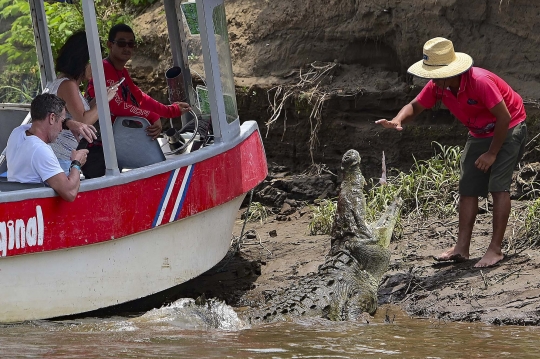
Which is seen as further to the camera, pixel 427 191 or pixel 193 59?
pixel 427 191

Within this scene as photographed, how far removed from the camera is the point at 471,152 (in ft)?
21.3

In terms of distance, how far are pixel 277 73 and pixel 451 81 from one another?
324 centimetres

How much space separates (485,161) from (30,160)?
9.93 ft

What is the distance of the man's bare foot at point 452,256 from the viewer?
6492mm

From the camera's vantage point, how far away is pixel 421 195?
25.7 feet

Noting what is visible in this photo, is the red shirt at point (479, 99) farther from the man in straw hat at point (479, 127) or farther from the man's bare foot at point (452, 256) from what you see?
the man's bare foot at point (452, 256)

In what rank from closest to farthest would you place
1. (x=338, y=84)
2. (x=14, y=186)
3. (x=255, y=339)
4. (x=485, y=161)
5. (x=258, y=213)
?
(x=255, y=339)
(x=14, y=186)
(x=485, y=161)
(x=258, y=213)
(x=338, y=84)

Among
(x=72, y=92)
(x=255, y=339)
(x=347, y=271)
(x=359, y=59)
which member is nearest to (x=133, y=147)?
(x=72, y=92)

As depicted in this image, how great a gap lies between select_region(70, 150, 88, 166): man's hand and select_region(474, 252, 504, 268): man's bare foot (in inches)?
110

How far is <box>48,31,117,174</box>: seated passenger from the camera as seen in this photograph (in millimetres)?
5781

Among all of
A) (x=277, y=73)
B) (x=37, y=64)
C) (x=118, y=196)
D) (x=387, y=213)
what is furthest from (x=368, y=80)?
(x=118, y=196)

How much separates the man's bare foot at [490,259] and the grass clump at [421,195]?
127cm

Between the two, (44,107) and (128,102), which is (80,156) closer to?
(44,107)

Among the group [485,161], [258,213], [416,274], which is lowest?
[258,213]
